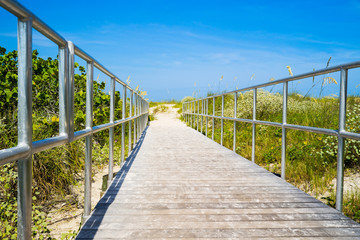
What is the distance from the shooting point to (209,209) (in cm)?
237

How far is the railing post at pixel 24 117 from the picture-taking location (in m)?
1.16

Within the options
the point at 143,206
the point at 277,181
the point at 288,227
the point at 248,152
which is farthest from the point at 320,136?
the point at 143,206

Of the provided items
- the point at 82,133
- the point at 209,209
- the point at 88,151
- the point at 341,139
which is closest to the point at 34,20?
the point at 82,133

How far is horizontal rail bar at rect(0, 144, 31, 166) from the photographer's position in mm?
1035

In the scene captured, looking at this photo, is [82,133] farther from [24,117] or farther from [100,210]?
[24,117]

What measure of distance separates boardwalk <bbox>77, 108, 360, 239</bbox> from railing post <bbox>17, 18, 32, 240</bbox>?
0.72 m

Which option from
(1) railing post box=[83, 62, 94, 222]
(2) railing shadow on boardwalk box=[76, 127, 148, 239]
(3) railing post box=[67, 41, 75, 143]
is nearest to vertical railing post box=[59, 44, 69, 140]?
(3) railing post box=[67, 41, 75, 143]

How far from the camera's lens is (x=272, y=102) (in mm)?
8609

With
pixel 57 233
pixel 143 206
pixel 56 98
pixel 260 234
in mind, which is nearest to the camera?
pixel 260 234

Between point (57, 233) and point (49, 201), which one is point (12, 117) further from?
point (57, 233)

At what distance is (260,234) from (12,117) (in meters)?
3.59

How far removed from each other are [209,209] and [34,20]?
6.00ft

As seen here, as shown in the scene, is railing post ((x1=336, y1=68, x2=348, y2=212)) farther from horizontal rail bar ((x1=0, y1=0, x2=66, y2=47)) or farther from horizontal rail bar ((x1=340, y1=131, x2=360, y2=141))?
horizontal rail bar ((x1=0, y1=0, x2=66, y2=47))

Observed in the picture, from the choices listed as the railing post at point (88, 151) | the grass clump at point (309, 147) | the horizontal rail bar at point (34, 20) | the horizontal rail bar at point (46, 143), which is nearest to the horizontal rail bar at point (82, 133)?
the railing post at point (88, 151)
